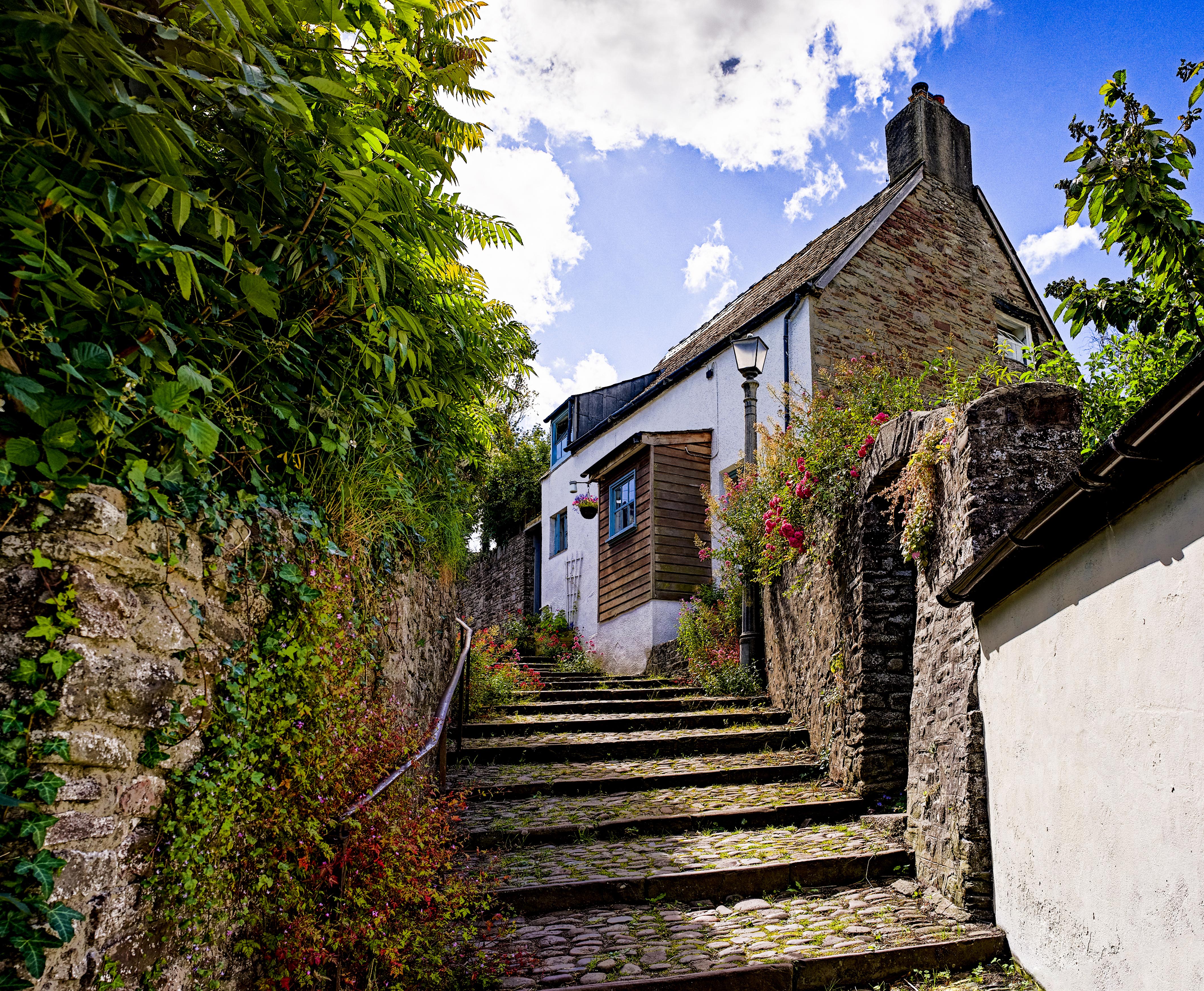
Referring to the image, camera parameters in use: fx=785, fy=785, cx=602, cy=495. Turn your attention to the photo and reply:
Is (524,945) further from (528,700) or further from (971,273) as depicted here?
(971,273)

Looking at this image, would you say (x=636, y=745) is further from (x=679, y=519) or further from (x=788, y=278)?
(x=788, y=278)

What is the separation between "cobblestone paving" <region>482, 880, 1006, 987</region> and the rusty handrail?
0.99 m

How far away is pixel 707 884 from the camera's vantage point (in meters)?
4.64

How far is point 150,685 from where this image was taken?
218cm

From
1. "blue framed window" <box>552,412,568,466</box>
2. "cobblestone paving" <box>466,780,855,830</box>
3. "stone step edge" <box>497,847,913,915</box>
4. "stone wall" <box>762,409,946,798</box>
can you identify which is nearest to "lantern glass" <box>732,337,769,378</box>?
"stone wall" <box>762,409,946,798</box>

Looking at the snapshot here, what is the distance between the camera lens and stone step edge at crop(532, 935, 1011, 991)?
11.7 feet

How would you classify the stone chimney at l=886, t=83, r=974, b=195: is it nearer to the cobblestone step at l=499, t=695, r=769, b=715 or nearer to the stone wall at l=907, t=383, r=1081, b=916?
the cobblestone step at l=499, t=695, r=769, b=715

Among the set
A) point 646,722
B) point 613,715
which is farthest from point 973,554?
point 613,715

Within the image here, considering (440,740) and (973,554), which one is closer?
(973,554)

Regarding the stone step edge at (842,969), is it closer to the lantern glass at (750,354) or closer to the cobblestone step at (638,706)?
the cobblestone step at (638,706)

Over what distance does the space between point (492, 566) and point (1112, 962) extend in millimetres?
19229

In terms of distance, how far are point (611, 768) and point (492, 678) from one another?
2.41 m

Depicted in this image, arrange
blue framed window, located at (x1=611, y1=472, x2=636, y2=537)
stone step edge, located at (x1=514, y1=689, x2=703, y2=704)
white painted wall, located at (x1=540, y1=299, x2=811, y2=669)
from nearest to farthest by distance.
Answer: stone step edge, located at (x1=514, y1=689, x2=703, y2=704), white painted wall, located at (x1=540, y1=299, x2=811, y2=669), blue framed window, located at (x1=611, y1=472, x2=636, y2=537)

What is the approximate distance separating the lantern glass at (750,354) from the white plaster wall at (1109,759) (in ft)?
17.9
